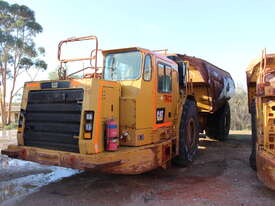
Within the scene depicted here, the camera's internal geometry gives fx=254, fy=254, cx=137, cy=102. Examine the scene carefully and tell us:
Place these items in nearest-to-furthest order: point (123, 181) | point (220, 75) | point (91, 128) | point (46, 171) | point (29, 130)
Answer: point (91, 128)
point (29, 130)
point (123, 181)
point (46, 171)
point (220, 75)

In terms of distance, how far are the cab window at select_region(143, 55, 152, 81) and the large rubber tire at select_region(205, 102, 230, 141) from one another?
229 inches

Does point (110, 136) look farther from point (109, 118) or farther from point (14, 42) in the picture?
point (14, 42)

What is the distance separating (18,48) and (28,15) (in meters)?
3.17

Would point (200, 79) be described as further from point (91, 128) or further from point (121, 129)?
point (91, 128)

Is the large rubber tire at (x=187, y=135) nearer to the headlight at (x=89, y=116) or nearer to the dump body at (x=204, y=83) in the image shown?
the dump body at (x=204, y=83)

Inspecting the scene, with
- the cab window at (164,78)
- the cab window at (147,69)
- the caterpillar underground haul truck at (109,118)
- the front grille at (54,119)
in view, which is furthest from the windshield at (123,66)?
the front grille at (54,119)

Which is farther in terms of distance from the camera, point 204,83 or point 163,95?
point 204,83

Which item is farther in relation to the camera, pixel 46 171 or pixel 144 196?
pixel 46 171

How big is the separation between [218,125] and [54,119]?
23.5 ft

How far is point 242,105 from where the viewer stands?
20.4 m

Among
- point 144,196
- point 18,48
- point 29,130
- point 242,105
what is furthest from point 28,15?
point 144,196

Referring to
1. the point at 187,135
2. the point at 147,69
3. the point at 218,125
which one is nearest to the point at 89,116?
the point at 147,69

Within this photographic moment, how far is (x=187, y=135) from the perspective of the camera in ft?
20.0

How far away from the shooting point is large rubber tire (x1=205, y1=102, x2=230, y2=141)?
9812mm
